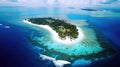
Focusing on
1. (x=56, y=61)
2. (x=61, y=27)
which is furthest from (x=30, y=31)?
(x=56, y=61)

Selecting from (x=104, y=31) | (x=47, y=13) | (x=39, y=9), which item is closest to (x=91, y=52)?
(x=104, y=31)

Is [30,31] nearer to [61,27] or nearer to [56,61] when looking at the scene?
[61,27]

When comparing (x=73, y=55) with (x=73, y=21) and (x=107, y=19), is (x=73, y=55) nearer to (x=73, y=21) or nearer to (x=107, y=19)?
(x=73, y=21)

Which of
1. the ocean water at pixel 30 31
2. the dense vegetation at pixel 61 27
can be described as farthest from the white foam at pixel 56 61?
the dense vegetation at pixel 61 27

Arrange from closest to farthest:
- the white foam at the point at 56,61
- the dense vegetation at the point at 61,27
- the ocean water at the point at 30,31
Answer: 1. the white foam at the point at 56,61
2. the ocean water at the point at 30,31
3. the dense vegetation at the point at 61,27

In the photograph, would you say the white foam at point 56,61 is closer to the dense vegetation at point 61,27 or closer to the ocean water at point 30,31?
the ocean water at point 30,31

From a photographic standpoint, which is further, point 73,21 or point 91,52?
point 73,21
